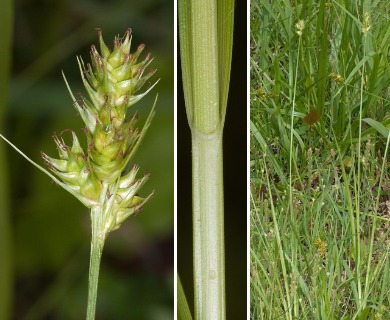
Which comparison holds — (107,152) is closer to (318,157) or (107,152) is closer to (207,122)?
(207,122)

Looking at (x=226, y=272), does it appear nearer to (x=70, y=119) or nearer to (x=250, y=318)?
(x=250, y=318)

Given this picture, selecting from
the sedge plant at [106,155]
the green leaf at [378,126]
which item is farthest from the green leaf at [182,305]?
the green leaf at [378,126]

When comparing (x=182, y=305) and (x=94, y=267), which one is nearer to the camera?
(x=94, y=267)

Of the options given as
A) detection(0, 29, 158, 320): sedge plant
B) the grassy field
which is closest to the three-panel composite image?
the grassy field

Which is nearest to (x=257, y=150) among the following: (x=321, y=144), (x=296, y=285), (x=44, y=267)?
(x=321, y=144)

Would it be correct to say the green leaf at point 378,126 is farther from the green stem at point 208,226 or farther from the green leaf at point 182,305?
the green leaf at point 182,305

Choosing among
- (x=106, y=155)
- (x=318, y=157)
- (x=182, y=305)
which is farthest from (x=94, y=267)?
(x=318, y=157)

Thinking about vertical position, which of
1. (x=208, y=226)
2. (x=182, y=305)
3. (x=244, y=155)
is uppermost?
(x=244, y=155)
